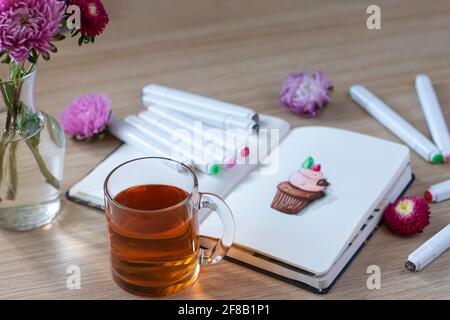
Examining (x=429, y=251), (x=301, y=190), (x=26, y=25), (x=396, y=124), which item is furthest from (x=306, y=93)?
(x=26, y=25)

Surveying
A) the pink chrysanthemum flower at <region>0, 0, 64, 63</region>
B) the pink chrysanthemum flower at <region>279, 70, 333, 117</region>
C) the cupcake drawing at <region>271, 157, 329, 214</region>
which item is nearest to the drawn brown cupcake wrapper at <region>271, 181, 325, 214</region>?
the cupcake drawing at <region>271, 157, 329, 214</region>

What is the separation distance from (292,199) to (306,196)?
0.06 ft

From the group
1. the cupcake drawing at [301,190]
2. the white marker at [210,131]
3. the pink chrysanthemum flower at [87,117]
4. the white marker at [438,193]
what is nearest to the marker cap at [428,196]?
the white marker at [438,193]

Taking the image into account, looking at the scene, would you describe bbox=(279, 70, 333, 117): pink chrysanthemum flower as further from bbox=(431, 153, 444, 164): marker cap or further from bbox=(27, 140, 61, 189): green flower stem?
bbox=(27, 140, 61, 189): green flower stem

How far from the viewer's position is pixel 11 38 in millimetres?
793

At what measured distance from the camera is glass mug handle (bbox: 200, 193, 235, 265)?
874 millimetres

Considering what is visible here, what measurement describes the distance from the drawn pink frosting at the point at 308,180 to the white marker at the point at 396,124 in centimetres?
16

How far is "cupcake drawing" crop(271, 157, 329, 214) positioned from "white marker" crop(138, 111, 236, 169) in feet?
0.25

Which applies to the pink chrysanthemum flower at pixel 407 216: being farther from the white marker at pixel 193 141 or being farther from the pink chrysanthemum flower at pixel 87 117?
the pink chrysanthemum flower at pixel 87 117

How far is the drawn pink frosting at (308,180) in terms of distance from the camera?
0.99 meters

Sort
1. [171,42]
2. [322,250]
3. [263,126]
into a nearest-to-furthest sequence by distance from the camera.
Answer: [322,250]
[263,126]
[171,42]
